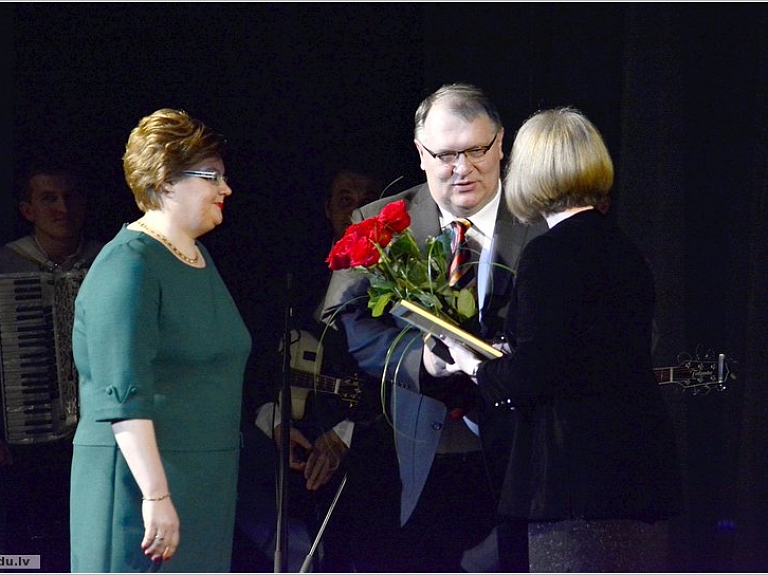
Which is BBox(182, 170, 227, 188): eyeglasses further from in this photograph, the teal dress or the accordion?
the accordion

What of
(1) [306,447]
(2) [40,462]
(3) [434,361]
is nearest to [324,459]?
(1) [306,447]

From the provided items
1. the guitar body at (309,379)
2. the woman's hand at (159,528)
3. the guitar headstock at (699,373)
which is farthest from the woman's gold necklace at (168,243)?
the guitar headstock at (699,373)

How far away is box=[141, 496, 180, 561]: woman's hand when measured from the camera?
112 inches

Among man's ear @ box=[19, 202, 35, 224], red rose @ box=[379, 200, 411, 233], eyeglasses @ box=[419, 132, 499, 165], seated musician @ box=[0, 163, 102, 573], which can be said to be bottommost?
seated musician @ box=[0, 163, 102, 573]

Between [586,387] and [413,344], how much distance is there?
80 centimetres

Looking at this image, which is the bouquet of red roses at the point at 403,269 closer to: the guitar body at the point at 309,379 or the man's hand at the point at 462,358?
the man's hand at the point at 462,358

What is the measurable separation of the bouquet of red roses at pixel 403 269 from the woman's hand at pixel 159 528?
75cm

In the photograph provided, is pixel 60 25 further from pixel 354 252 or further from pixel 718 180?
pixel 718 180

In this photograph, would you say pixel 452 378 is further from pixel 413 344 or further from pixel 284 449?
pixel 284 449

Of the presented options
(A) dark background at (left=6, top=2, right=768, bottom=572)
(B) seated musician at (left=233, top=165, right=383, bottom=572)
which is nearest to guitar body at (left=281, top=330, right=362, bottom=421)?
(B) seated musician at (left=233, top=165, right=383, bottom=572)

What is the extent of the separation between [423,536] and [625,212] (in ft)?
5.08

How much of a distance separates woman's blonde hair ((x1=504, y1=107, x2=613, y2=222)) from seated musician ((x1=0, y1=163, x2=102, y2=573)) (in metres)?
2.18

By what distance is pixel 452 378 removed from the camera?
10.9ft

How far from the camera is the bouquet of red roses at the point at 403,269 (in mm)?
3074
